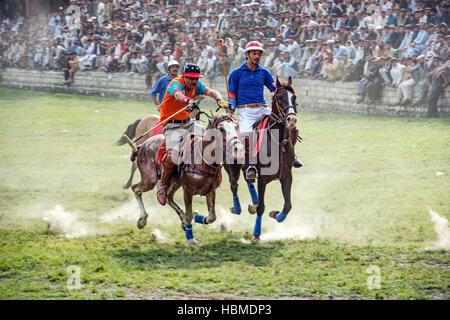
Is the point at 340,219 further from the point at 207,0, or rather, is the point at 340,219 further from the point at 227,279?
the point at 207,0

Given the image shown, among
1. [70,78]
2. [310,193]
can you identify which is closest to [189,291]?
[310,193]

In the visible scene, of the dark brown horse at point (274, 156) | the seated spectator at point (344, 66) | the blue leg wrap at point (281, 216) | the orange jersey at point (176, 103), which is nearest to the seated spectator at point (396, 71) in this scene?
the seated spectator at point (344, 66)

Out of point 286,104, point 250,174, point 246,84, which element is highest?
point 246,84

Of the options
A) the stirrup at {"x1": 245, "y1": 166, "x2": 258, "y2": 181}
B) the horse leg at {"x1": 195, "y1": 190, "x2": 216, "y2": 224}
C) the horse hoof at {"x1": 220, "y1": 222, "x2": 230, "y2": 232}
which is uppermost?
the stirrup at {"x1": 245, "y1": 166, "x2": 258, "y2": 181}

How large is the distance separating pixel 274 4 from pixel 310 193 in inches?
592

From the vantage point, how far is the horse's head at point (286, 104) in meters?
10.1

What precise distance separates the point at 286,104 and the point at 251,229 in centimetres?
276

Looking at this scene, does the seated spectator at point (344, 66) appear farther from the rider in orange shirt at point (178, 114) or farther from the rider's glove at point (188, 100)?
the rider's glove at point (188, 100)

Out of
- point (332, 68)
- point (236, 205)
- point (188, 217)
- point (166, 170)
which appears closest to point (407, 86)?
point (332, 68)

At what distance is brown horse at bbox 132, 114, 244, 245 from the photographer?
9508 millimetres

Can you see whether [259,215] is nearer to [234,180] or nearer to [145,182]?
[234,180]

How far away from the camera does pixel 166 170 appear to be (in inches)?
415

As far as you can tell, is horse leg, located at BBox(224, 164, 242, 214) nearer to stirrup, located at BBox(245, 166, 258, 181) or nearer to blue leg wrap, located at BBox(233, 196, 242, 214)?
blue leg wrap, located at BBox(233, 196, 242, 214)

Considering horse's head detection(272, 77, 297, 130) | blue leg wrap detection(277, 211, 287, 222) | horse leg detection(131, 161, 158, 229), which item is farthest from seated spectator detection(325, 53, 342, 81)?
horse leg detection(131, 161, 158, 229)
